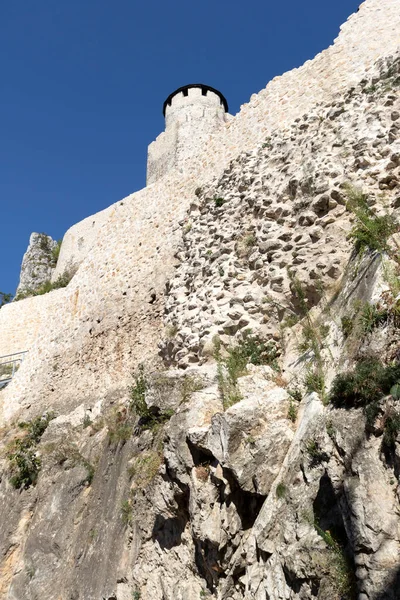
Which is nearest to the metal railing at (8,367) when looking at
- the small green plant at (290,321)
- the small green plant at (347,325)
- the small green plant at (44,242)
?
the small green plant at (290,321)

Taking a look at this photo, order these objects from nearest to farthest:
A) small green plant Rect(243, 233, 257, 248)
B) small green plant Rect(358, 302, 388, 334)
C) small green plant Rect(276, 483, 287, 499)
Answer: small green plant Rect(276, 483, 287, 499) < small green plant Rect(358, 302, 388, 334) < small green plant Rect(243, 233, 257, 248)

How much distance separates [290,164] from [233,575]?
6094 mm

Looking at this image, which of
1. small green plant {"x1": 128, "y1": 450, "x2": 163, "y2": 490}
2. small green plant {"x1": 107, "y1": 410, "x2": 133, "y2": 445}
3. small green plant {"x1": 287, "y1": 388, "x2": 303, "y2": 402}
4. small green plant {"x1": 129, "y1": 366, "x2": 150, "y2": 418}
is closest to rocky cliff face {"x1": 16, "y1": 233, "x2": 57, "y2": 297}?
small green plant {"x1": 107, "y1": 410, "x2": 133, "y2": 445}

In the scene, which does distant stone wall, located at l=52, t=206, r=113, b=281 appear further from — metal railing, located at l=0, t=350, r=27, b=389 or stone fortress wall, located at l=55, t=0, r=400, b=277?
stone fortress wall, located at l=55, t=0, r=400, b=277

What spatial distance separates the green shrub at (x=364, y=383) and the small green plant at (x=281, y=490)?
799mm

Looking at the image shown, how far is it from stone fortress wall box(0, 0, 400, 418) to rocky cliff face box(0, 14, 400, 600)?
19 centimetres

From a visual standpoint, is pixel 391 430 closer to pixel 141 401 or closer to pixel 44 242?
pixel 141 401

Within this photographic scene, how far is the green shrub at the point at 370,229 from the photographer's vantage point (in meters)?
5.26

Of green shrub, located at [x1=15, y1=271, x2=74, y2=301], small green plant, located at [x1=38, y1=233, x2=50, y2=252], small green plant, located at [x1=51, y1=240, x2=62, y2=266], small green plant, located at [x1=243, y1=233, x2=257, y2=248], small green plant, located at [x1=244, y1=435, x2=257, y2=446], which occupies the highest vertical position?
small green plant, located at [x1=38, y1=233, x2=50, y2=252]

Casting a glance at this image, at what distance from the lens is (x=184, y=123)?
26000 mm

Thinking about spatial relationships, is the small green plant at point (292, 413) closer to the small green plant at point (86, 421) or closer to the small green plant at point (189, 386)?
the small green plant at point (189, 386)

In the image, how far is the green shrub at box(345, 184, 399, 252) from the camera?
17.3ft

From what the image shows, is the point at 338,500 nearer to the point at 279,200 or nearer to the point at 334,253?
the point at 334,253

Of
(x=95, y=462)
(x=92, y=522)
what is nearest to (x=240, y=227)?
(x=95, y=462)
